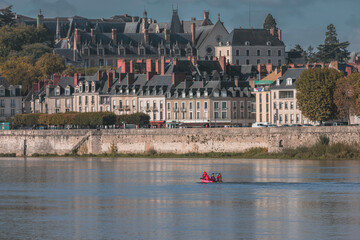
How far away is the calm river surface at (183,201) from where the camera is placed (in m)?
41.8

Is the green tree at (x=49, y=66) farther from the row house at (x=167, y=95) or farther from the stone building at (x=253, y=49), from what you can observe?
the stone building at (x=253, y=49)

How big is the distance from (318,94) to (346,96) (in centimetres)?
268

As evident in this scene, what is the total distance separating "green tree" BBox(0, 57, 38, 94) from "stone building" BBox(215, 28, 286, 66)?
3255 centimetres

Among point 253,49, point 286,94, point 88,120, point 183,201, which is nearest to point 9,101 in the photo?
point 88,120

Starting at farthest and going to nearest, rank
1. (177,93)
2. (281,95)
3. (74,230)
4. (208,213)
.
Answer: (177,93) → (281,95) → (208,213) → (74,230)

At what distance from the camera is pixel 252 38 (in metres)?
160

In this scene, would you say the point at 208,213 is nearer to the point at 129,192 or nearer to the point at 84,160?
the point at 129,192

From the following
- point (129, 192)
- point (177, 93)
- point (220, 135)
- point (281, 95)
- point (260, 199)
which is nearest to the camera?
point (260, 199)

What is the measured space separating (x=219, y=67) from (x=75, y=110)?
58.3 ft

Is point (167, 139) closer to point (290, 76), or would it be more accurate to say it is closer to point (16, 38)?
point (290, 76)

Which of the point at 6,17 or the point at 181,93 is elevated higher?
the point at 6,17

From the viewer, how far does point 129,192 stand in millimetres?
56188

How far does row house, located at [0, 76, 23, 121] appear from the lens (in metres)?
119

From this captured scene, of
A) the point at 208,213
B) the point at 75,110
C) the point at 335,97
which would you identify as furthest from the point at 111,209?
the point at 75,110
